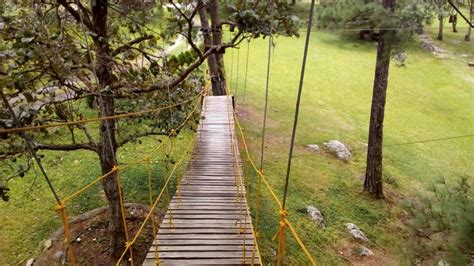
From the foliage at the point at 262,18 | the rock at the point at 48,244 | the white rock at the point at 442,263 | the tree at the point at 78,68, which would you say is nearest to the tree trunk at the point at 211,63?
the tree at the point at 78,68

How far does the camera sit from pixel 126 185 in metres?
4.80

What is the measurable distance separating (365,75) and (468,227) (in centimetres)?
1126

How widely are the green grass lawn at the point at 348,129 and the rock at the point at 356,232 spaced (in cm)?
9

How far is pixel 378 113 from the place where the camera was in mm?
5387

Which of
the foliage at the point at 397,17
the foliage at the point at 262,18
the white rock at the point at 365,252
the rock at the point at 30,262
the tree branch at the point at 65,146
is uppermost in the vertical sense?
the foliage at the point at 397,17

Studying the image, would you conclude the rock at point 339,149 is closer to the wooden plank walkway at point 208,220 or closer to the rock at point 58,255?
the wooden plank walkway at point 208,220

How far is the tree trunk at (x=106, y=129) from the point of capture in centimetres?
268

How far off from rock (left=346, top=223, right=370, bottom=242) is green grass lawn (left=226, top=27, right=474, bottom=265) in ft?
0.31

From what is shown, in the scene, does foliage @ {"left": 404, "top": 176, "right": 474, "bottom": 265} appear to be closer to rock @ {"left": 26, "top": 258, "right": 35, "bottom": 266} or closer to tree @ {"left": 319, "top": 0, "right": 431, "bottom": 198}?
tree @ {"left": 319, "top": 0, "right": 431, "bottom": 198}

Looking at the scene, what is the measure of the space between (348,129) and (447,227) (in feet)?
21.1

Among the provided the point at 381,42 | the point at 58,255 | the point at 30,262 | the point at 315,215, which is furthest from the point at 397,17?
the point at 30,262

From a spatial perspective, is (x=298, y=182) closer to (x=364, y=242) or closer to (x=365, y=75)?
(x=364, y=242)

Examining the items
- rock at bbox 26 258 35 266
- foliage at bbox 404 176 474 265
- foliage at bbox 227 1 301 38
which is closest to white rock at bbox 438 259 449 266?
foliage at bbox 404 176 474 265

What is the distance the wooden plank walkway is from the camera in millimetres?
2561
